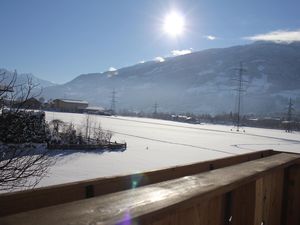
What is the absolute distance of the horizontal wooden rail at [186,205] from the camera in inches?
58.3

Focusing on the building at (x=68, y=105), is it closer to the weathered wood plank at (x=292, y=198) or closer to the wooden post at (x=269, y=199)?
the weathered wood plank at (x=292, y=198)

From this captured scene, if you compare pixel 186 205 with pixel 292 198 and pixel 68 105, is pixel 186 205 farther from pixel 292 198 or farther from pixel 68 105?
pixel 68 105

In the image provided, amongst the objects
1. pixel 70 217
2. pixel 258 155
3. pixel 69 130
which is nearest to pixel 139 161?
pixel 69 130

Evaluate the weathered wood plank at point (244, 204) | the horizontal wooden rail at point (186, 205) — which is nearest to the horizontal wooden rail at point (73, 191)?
the horizontal wooden rail at point (186, 205)

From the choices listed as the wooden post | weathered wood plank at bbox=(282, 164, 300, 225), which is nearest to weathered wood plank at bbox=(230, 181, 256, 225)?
the wooden post

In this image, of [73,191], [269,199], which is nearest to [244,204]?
[269,199]

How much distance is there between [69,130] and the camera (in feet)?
110

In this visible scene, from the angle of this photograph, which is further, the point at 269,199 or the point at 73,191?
the point at 269,199

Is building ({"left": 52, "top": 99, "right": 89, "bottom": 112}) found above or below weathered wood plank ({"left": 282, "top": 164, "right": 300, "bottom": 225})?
above

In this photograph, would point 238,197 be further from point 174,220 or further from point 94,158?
point 94,158

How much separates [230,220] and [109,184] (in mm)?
1027

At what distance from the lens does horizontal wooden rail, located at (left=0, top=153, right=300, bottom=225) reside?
4.86 feet

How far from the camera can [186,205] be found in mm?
1890

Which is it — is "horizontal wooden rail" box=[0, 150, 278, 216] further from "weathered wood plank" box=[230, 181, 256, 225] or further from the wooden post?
the wooden post
